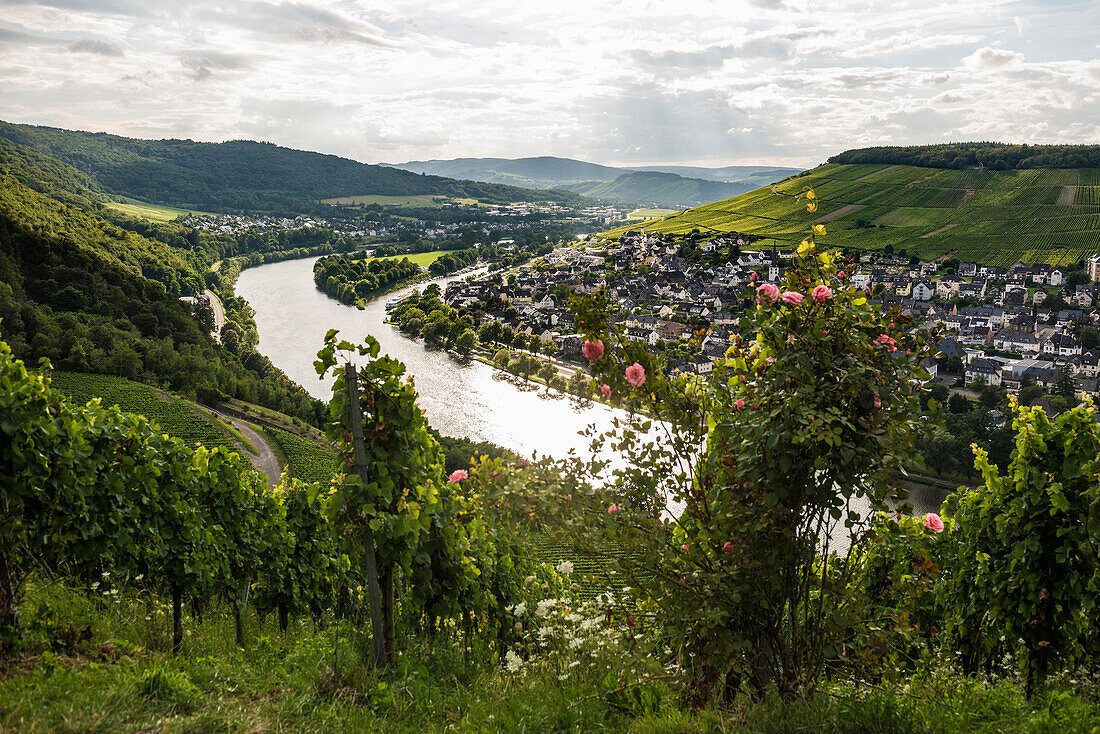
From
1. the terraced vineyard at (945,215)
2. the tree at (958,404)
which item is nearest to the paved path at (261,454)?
the tree at (958,404)

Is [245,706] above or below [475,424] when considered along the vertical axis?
above

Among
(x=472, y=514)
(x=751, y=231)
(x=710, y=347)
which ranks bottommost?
(x=710, y=347)

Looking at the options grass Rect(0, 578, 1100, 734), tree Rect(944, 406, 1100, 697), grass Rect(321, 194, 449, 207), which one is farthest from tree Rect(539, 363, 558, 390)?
grass Rect(321, 194, 449, 207)

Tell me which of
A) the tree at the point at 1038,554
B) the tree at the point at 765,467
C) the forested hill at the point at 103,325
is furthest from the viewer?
the forested hill at the point at 103,325

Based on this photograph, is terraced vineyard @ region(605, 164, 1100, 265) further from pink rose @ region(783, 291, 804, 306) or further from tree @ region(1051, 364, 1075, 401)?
pink rose @ region(783, 291, 804, 306)

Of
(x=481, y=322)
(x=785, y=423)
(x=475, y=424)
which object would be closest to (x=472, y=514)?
(x=785, y=423)

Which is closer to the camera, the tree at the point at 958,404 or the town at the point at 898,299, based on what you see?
the tree at the point at 958,404

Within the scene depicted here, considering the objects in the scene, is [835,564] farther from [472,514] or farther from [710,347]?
[710,347]

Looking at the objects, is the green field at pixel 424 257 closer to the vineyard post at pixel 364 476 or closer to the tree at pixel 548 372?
the vineyard post at pixel 364 476
